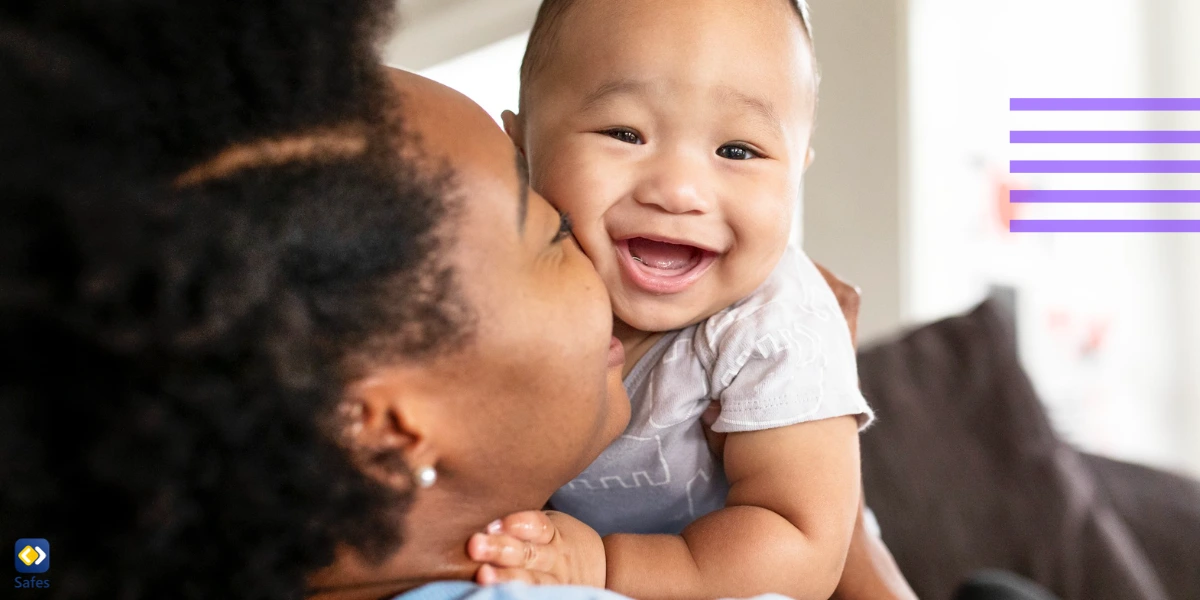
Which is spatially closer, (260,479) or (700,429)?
(260,479)

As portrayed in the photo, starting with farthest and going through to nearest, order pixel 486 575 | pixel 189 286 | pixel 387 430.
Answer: pixel 486 575 → pixel 387 430 → pixel 189 286

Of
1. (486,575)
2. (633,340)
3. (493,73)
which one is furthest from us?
(493,73)

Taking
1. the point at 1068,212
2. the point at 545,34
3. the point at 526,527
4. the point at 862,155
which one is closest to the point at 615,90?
the point at 545,34

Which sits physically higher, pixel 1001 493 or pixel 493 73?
pixel 493 73

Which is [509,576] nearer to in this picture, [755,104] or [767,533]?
[767,533]

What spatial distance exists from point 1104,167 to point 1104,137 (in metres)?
0.09

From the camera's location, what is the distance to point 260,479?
0.66 m

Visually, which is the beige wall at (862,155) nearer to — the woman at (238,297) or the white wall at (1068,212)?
the white wall at (1068,212)

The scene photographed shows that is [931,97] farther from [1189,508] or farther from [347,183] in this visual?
[347,183]

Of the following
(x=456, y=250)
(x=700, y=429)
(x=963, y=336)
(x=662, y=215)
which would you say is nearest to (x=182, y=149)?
(x=456, y=250)

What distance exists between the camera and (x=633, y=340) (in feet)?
3.80

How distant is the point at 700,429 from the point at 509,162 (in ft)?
1.49

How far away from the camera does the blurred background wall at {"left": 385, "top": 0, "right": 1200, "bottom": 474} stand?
298cm

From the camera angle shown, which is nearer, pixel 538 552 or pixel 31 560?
pixel 31 560
